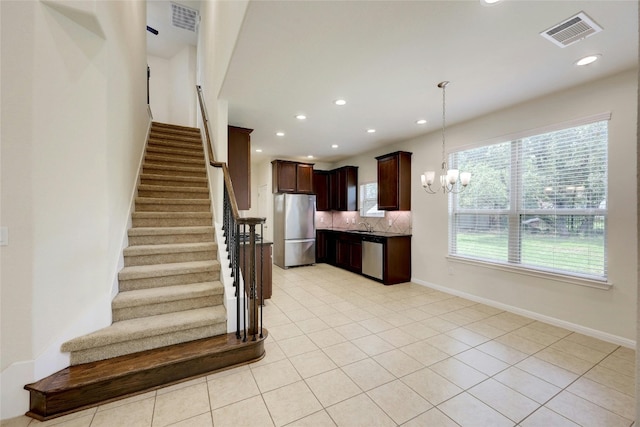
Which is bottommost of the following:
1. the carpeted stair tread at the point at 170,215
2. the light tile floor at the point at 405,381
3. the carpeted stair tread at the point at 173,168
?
the light tile floor at the point at 405,381

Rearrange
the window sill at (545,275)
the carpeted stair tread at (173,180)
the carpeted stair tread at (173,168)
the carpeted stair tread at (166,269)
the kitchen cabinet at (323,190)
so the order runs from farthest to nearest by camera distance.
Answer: the kitchen cabinet at (323,190)
the carpeted stair tread at (173,168)
the carpeted stair tread at (173,180)
the window sill at (545,275)
the carpeted stair tread at (166,269)

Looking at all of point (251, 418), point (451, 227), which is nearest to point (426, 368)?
point (251, 418)

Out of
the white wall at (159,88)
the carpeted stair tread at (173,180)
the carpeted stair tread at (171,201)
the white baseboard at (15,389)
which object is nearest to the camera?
the white baseboard at (15,389)

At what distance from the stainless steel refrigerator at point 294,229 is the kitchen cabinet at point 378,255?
2.28 feet

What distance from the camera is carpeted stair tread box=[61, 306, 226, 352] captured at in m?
2.05

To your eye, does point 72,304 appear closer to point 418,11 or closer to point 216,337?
point 216,337

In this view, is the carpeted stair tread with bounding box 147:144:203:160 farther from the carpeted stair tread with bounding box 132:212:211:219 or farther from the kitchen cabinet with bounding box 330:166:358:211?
the kitchen cabinet with bounding box 330:166:358:211

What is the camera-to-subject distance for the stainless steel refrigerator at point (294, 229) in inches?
251

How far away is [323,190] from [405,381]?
5.71 m

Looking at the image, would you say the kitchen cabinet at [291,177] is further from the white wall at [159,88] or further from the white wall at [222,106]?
the white wall at [159,88]

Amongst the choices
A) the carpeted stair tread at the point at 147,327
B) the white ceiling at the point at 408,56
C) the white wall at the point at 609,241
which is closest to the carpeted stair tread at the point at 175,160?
the white ceiling at the point at 408,56

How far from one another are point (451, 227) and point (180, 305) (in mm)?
4078

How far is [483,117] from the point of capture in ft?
13.0

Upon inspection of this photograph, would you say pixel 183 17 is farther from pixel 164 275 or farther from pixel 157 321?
pixel 157 321
